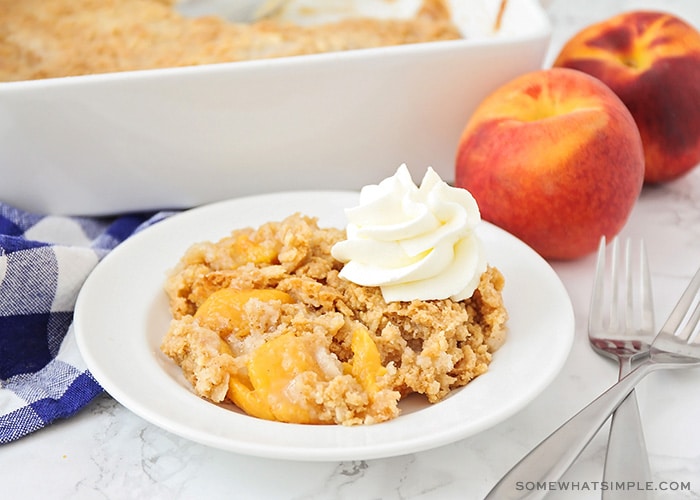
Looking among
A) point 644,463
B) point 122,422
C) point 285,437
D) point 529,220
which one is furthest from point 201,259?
point 644,463

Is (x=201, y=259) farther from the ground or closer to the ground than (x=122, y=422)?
farther from the ground

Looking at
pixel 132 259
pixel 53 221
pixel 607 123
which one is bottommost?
pixel 53 221

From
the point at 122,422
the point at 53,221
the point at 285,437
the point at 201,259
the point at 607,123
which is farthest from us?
the point at 53,221

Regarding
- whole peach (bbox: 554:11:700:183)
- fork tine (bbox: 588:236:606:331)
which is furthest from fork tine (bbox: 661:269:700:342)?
whole peach (bbox: 554:11:700:183)

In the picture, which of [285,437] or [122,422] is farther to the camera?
[122,422]

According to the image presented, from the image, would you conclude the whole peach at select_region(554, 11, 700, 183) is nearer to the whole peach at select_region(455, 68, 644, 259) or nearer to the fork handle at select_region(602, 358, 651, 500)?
the whole peach at select_region(455, 68, 644, 259)

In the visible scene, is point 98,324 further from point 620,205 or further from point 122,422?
point 620,205

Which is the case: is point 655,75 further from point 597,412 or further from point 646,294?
point 597,412
